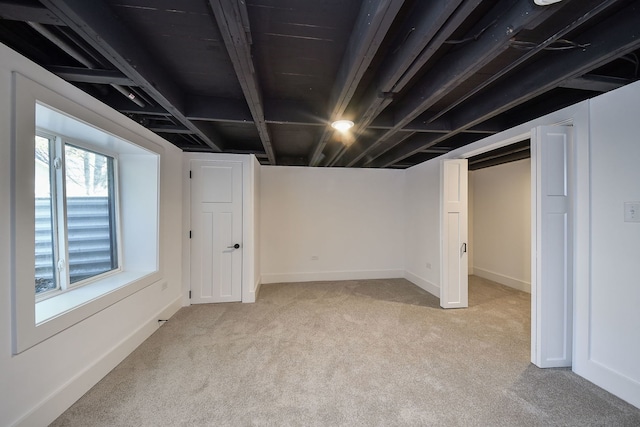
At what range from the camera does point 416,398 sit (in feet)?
5.84

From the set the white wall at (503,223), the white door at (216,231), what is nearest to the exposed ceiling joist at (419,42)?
the white door at (216,231)

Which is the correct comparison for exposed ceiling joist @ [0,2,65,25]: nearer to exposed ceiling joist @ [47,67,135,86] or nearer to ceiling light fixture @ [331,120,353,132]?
exposed ceiling joist @ [47,67,135,86]

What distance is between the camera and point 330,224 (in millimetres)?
4855

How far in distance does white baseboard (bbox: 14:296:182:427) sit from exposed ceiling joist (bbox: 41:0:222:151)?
2162 millimetres

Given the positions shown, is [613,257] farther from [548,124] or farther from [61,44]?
[61,44]

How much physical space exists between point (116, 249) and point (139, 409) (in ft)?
5.83

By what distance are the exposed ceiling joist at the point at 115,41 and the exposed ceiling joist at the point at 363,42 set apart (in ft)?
4.38

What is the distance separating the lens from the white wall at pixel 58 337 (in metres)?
1.33

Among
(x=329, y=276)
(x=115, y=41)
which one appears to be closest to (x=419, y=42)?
(x=115, y=41)

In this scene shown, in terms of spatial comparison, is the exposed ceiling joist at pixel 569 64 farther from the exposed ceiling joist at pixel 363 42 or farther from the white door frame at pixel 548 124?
the exposed ceiling joist at pixel 363 42

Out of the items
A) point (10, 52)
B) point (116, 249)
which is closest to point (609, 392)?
point (10, 52)

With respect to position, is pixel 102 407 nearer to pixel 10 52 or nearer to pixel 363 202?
pixel 10 52

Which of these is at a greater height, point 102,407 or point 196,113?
point 196,113

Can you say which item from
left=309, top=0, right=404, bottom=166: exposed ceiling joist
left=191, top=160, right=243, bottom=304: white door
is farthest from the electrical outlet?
left=191, top=160, right=243, bottom=304: white door
